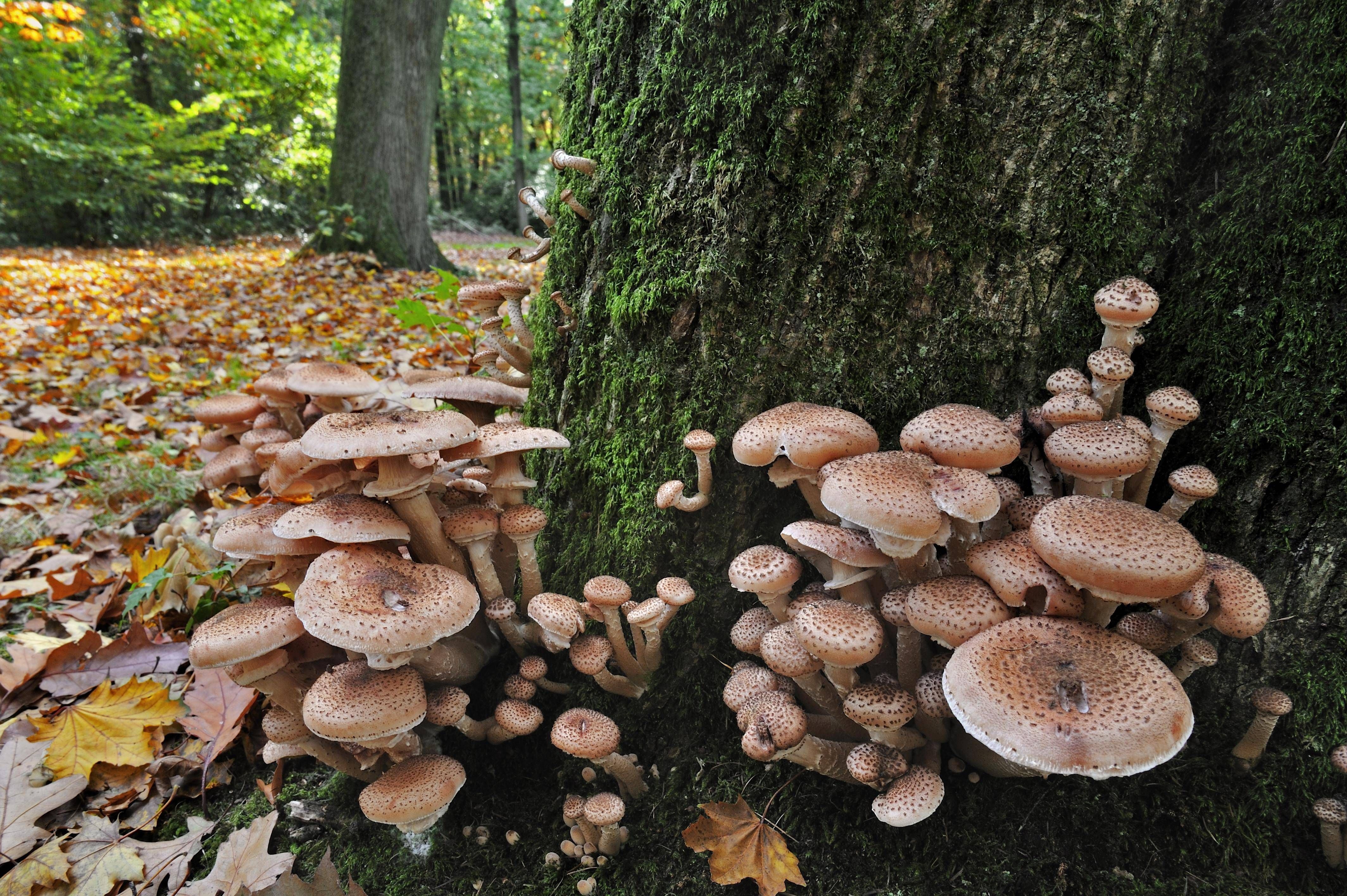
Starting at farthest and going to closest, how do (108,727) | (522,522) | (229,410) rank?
(229,410) → (108,727) → (522,522)

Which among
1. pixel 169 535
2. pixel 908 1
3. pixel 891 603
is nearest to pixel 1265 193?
pixel 908 1

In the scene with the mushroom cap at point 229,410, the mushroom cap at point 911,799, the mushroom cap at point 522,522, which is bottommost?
the mushroom cap at point 911,799

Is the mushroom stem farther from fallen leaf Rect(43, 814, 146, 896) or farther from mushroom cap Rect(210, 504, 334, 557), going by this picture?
fallen leaf Rect(43, 814, 146, 896)

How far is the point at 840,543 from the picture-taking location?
6.81 feet

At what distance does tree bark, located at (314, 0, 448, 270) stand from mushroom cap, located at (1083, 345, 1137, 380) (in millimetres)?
13076

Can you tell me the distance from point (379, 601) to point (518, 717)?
68 cm

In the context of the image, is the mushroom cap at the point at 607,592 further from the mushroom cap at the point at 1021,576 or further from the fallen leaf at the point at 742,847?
the mushroom cap at the point at 1021,576

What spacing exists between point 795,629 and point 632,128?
6.78ft

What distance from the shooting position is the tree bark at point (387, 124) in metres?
11.8

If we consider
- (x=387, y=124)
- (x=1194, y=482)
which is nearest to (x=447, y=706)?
(x=1194, y=482)

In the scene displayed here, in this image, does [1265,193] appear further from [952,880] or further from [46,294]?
[46,294]

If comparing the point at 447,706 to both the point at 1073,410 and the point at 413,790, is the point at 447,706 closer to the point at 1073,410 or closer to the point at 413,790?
the point at 413,790

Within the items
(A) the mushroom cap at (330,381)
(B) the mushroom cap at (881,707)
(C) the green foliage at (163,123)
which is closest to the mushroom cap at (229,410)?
(A) the mushroom cap at (330,381)

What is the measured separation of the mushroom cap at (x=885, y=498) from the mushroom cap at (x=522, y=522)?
116cm
